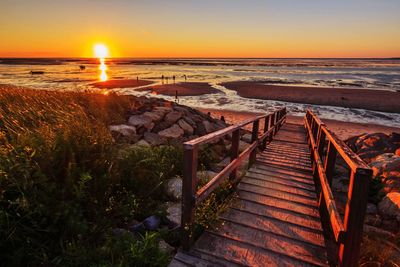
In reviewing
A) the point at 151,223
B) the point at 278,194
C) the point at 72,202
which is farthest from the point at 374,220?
the point at 72,202

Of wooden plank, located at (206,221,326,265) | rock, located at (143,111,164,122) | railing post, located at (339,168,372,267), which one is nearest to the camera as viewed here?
railing post, located at (339,168,372,267)

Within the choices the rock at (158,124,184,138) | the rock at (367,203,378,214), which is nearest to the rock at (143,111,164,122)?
the rock at (158,124,184,138)

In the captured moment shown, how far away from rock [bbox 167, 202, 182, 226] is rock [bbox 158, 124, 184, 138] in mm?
4657

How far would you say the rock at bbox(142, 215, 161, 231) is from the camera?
3.85 m

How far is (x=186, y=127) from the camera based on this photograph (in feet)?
33.5

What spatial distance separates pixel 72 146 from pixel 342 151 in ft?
12.4

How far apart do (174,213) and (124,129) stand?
4.53 metres

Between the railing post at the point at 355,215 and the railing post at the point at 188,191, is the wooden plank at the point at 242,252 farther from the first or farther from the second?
the railing post at the point at 355,215

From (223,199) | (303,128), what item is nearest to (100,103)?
(223,199)

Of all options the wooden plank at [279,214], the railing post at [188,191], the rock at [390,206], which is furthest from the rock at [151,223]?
the rock at [390,206]

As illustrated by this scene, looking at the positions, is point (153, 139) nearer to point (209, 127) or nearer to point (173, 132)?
point (173, 132)

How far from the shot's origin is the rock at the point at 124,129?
25.9ft

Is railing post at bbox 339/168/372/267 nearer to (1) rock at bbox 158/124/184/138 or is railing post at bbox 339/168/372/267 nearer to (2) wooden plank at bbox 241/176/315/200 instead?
(2) wooden plank at bbox 241/176/315/200

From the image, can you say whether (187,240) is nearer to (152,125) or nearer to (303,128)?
(152,125)
